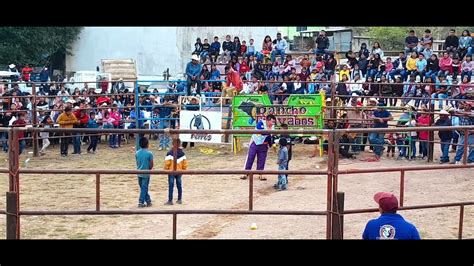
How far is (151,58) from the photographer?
111ft

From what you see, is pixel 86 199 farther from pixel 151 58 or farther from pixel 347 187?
pixel 151 58

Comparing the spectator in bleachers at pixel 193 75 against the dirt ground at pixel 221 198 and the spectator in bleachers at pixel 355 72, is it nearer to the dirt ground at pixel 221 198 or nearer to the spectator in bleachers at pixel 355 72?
the dirt ground at pixel 221 198

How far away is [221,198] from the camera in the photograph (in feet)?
36.0

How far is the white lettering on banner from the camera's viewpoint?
52.4 feet

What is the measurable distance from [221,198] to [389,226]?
5.58 meters

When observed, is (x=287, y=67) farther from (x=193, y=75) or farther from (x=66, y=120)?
(x=66, y=120)

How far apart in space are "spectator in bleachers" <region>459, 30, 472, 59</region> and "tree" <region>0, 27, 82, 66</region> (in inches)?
782

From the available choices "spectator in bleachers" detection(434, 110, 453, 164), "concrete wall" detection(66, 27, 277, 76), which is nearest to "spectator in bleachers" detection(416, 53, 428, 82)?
"spectator in bleachers" detection(434, 110, 453, 164)

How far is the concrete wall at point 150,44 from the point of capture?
3328 cm

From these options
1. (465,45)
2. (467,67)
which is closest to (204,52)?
(465,45)

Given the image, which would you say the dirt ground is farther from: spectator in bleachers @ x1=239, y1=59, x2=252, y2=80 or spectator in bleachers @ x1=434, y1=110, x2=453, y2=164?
spectator in bleachers @ x1=239, y1=59, x2=252, y2=80

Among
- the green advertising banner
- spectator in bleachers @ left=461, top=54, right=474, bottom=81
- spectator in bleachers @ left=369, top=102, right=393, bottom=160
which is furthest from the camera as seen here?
spectator in bleachers @ left=461, top=54, right=474, bottom=81
